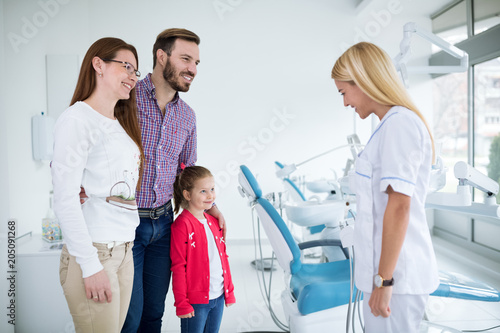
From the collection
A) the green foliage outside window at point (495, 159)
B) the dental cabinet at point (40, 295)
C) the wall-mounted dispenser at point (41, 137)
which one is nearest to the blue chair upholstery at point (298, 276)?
the dental cabinet at point (40, 295)

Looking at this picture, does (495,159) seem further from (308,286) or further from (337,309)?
(308,286)

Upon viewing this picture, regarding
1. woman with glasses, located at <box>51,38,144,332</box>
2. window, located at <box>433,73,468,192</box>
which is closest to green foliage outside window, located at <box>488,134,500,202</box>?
window, located at <box>433,73,468,192</box>

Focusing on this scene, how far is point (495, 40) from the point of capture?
344 centimetres

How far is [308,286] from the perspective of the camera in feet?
4.87

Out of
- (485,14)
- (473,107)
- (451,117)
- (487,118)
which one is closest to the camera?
(485,14)

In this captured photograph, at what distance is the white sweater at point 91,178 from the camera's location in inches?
34.9

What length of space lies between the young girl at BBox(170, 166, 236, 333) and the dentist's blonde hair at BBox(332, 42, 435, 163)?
741 mm

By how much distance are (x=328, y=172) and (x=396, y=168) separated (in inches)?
144

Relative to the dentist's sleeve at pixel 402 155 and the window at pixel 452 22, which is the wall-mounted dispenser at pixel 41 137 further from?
the window at pixel 452 22

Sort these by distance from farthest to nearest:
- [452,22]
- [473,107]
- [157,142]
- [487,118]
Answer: [452,22] → [473,107] → [487,118] → [157,142]

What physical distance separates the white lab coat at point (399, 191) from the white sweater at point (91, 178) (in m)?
0.66

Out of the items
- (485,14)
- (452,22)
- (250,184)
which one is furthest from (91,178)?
(452,22)

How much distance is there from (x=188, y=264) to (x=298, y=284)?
0.53m

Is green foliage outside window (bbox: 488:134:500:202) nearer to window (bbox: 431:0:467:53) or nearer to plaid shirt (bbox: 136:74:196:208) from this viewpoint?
window (bbox: 431:0:467:53)
